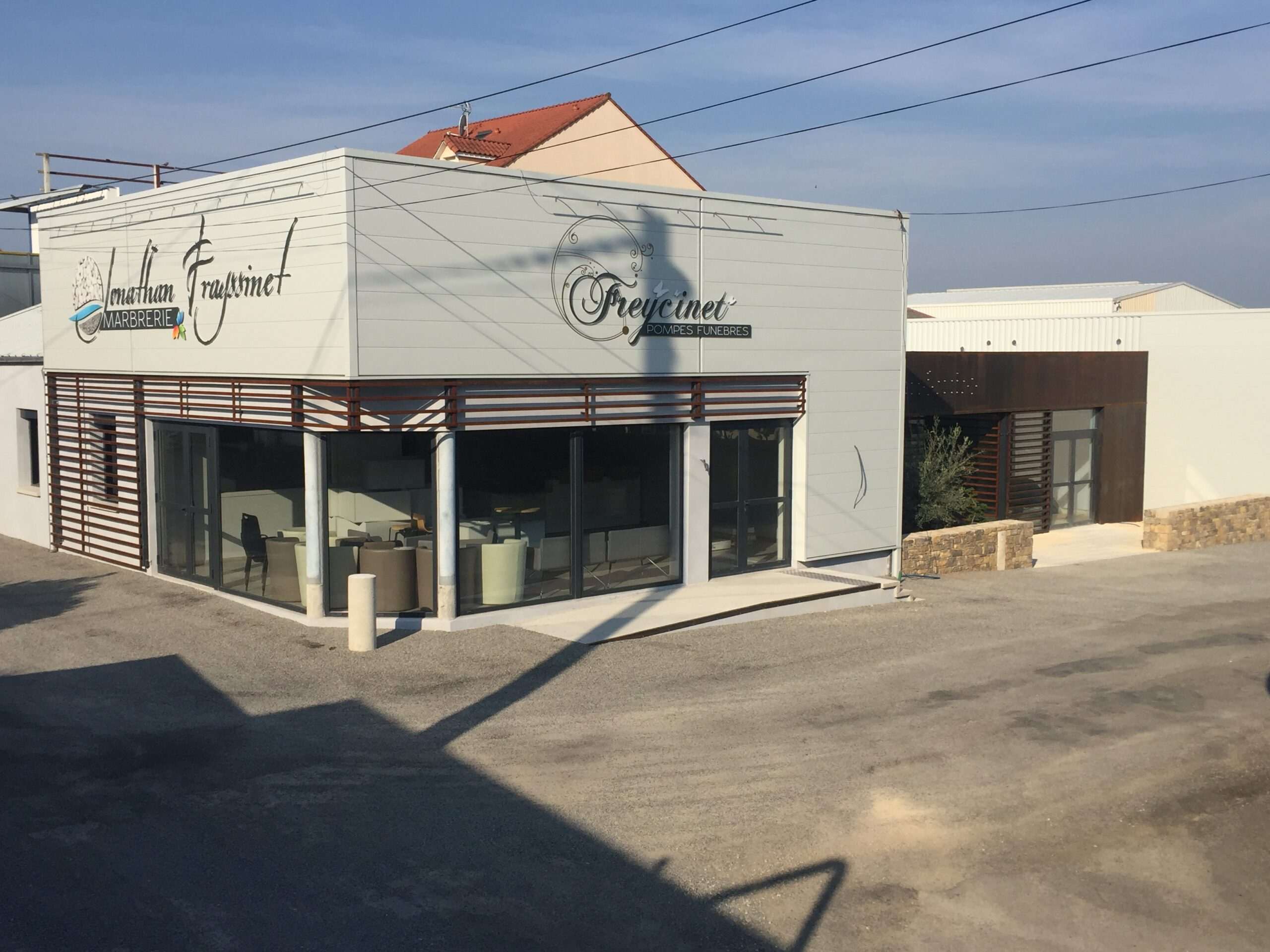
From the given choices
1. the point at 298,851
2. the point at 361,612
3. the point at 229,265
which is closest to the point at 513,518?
the point at 361,612

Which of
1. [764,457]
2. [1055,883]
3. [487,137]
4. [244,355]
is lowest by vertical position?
[1055,883]

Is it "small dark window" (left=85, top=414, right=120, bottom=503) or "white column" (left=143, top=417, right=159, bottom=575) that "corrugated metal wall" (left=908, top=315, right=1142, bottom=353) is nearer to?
"white column" (left=143, top=417, right=159, bottom=575)

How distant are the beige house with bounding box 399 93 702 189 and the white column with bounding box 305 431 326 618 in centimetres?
1799

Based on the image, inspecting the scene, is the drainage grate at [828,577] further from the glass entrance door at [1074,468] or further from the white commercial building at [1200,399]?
the white commercial building at [1200,399]

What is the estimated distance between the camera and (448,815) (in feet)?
28.0

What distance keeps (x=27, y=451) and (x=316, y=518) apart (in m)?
9.21

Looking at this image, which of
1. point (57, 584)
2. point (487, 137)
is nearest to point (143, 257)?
point (57, 584)

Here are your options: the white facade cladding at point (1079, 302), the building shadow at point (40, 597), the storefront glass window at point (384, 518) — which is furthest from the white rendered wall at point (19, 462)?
the white facade cladding at point (1079, 302)

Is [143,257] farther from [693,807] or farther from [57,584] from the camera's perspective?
[693,807]

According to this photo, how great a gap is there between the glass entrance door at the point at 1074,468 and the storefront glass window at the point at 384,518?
15.3m

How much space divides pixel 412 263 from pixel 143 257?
5.23 metres

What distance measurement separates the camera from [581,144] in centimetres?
3281

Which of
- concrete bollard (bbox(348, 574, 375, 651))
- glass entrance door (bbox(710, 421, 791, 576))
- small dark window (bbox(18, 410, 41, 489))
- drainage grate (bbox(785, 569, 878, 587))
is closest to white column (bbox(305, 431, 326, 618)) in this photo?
concrete bollard (bbox(348, 574, 375, 651))

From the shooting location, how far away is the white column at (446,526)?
1395 cm
